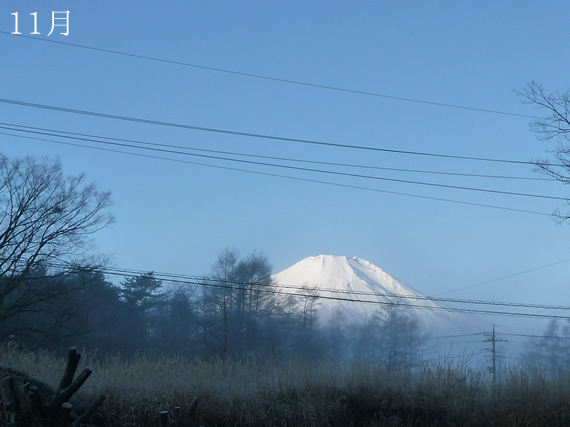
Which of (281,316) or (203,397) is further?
(281,316)

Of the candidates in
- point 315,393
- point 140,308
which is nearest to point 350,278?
point 140,308

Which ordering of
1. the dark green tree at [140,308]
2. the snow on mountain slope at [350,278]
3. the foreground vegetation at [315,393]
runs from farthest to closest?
the snow on mountain slope at [350,278] → the dark green tree at [140,308] → the foreground vegetation at [315,393]

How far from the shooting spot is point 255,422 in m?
11.8

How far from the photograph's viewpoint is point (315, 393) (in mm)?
12820

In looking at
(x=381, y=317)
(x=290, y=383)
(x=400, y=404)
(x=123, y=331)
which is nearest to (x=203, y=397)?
(x=290, y=383)

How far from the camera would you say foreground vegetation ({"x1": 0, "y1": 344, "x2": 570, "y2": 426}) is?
11734 mm

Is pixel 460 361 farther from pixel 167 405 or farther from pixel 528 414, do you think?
pixel 167 405

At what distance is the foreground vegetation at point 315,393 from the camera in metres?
11.7

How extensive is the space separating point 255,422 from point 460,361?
18.4ft

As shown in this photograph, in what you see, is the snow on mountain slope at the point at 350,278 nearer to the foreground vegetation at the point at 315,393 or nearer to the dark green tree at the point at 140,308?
the dark green tree at the point at 140,308

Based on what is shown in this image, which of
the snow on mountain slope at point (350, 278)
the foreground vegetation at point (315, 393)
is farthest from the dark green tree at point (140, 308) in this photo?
the snow on mountain slope at point (350, 278)

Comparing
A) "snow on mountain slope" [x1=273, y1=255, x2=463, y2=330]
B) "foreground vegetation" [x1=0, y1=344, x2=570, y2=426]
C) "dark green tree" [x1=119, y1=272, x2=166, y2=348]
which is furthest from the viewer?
"snow on mountain slope" [x1=273, y1=255, x2=463, y2=330]

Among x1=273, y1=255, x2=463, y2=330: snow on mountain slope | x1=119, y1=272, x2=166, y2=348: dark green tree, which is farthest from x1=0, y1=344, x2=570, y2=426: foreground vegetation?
x1=273, y1=255, x2=463, y2=330: snow on mountain slope

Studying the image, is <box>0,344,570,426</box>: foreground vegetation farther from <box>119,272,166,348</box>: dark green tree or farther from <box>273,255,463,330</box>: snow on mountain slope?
<box>273,255,463,330</box>: snow on mountain slope
